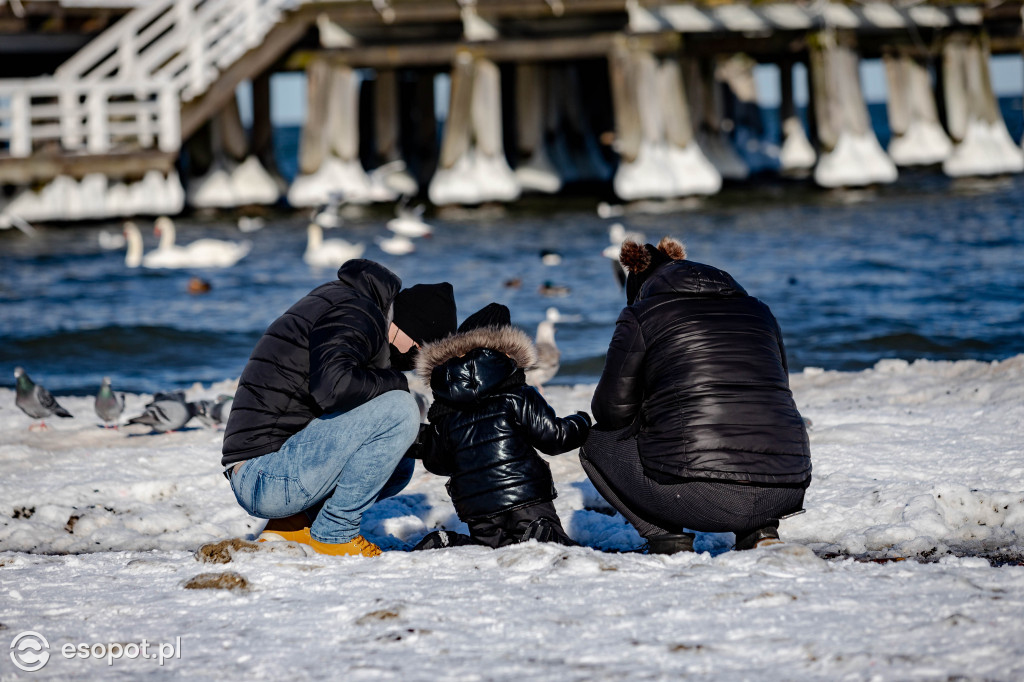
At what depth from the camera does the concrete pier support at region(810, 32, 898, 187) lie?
23.1m

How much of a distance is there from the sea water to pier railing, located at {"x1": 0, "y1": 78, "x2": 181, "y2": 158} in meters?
1.63

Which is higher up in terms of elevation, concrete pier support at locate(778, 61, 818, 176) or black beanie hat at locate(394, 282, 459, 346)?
black beanie hat at locate(394, 282, 459, 346)

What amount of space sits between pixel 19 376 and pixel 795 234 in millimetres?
14224

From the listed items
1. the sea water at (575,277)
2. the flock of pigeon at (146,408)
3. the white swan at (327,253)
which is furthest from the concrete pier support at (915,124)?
the flock of pigeon at (146,408)

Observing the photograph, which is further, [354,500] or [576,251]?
[576,251]

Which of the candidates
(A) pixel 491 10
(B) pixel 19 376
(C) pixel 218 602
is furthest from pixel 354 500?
(A) pixel 491 10

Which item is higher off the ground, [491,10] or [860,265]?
[491,10]

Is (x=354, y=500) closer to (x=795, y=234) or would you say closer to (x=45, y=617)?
(x=45, y=617)

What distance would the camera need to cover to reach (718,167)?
97.7 ft

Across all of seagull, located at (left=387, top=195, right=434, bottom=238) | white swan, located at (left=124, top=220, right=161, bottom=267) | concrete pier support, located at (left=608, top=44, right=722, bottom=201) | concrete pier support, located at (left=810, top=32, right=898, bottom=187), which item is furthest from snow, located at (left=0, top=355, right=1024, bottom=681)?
concrete pier support, located at (left=810, top=32, right=898, bottom=187)

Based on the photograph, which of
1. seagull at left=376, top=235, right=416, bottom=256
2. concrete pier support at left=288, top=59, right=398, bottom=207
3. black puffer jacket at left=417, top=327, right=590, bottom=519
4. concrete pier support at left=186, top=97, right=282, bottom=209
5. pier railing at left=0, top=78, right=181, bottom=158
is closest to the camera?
black puffer jacket at left=417, top=327, right=590, bottom=519

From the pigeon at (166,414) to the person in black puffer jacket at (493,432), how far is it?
3.11 m

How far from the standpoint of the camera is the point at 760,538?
180 inches

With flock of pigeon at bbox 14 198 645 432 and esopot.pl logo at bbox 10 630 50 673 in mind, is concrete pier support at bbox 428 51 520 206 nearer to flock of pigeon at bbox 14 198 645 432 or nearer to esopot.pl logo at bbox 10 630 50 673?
flock of pigeon at bbox 14 198 645 432
